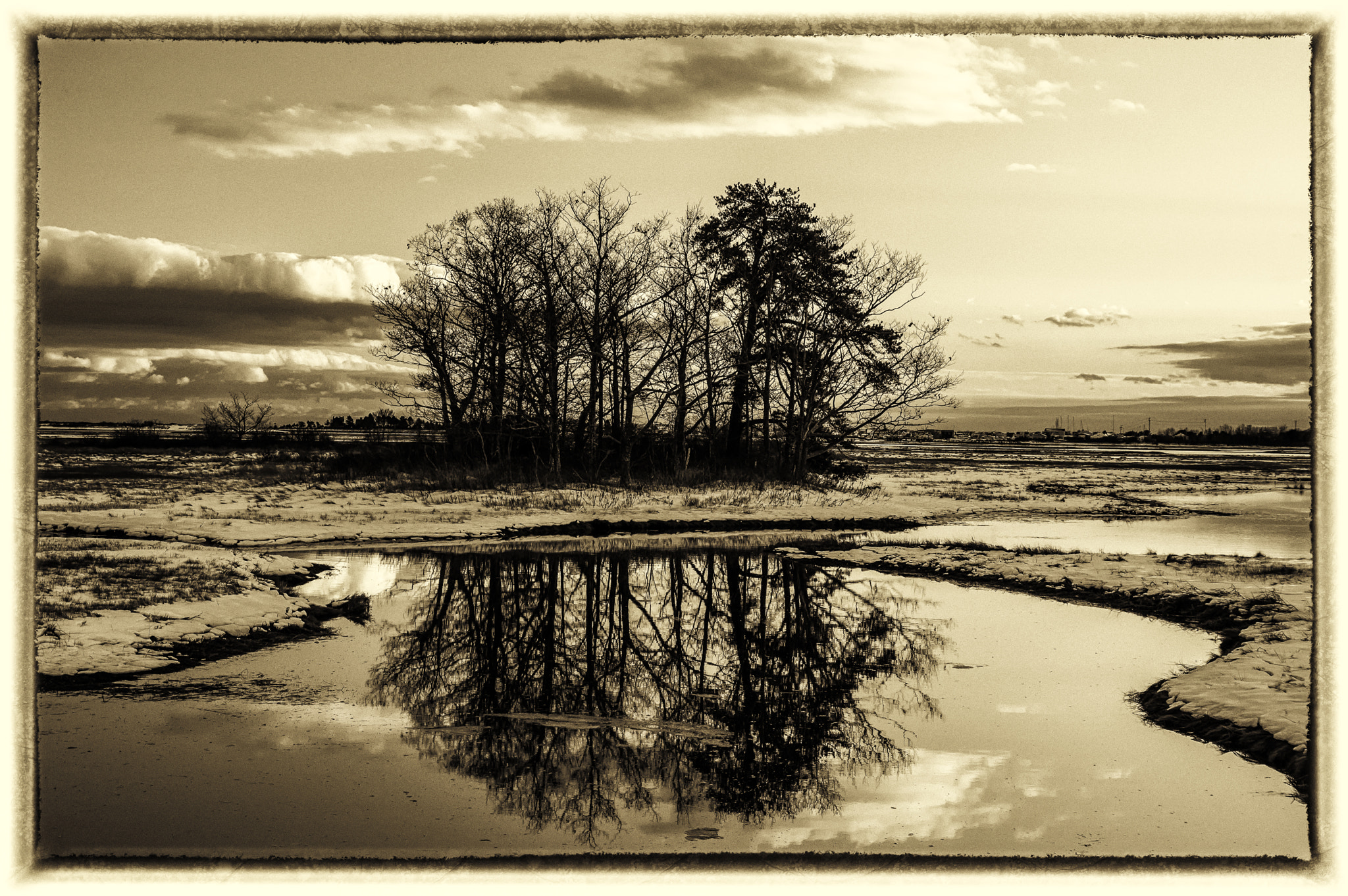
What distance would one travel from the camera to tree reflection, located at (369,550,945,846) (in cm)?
590

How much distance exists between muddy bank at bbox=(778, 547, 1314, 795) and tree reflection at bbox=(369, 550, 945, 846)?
85.9 inches

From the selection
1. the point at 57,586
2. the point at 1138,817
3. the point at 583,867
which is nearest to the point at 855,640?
the point at 1138,817

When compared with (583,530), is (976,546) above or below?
above

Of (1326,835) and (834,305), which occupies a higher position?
(834,305)

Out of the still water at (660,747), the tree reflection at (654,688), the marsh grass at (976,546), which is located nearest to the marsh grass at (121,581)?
the still water at (660,747)

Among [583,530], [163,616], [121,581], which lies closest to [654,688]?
[163,616]

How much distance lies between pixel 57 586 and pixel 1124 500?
34424 mm

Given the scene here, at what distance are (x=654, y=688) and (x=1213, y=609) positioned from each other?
793cm

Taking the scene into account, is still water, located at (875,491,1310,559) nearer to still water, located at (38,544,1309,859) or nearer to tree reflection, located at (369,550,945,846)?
tree reflection, located at (369,550,945,846)

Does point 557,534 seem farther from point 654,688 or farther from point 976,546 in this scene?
point 654,688

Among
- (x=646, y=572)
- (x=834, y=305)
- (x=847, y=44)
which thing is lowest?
(x=646, y=572)

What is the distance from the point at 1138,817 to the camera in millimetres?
5344

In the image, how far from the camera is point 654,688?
28.4 ft

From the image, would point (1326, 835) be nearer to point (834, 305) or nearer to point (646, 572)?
point (646, 572)
